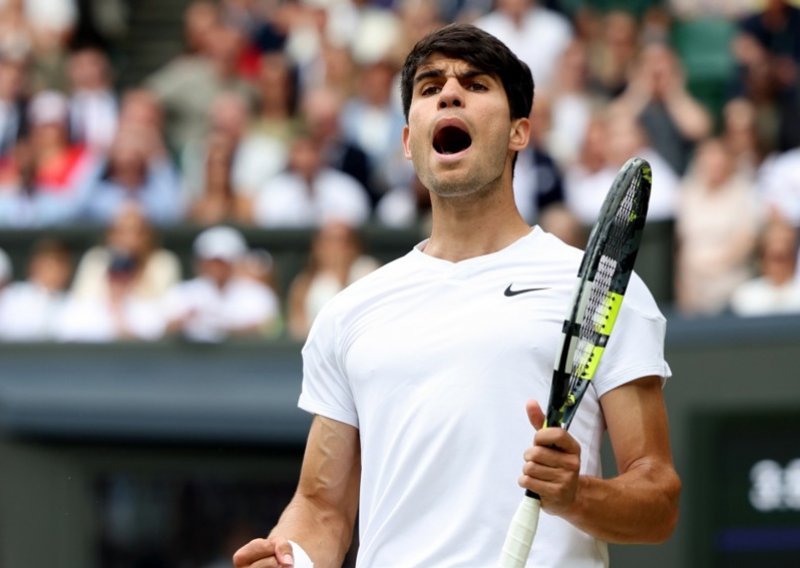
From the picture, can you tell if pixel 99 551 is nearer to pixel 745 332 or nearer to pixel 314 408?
pixel 745 332

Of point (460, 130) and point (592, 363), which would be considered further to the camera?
point (460, 130)

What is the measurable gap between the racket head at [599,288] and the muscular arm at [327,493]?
65 cm

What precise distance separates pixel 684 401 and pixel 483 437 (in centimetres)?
485

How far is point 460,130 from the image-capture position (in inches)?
148

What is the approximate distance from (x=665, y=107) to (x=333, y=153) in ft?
6.34

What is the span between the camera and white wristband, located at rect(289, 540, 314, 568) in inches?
147

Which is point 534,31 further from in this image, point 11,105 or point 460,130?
point 460,130

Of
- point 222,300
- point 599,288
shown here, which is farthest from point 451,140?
point 222,300

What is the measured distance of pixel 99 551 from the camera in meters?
9.55

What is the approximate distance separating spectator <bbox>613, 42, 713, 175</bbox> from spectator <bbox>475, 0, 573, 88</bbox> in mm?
531

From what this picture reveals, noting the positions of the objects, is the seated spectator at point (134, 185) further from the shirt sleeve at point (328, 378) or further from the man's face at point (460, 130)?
the man's face at point (460, 130)

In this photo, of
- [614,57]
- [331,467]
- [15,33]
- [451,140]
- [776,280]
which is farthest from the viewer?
[15,33]

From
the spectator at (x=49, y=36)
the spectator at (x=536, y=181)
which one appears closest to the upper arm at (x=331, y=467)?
the spectator at (x=536, y=181)

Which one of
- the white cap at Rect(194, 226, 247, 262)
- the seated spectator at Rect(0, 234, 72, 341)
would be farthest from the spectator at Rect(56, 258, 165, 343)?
the white cap at Rect(194, 226, 247, 262)
